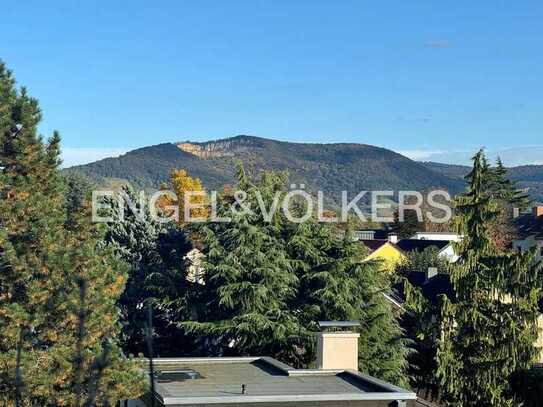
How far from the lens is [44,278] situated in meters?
18.5

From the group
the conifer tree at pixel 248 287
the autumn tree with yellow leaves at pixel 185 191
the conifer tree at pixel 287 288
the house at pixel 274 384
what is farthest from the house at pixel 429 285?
the autumn tree with yellow leaves at pixel 185 191

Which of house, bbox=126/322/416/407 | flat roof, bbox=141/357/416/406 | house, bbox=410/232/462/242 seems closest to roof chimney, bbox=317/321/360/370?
house, bbox=126/322/416/407

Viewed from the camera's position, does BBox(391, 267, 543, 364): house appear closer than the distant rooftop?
Yes

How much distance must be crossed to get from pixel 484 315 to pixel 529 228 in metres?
60.4

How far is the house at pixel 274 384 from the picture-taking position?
1502cm

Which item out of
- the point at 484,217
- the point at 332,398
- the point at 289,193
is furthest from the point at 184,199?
the point at 332,398

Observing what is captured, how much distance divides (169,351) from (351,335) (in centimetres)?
1171

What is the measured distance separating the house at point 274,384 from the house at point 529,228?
2190 inches

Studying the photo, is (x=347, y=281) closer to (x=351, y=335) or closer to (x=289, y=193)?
(x=289, y=193)

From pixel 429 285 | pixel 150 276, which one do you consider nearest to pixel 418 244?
pixel 429 285

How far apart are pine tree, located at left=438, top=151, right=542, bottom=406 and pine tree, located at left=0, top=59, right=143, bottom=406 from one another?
947 cm

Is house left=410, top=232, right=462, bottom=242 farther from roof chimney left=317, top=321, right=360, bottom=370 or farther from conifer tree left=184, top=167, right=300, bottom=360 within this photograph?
roof chimney left=317, top=321, right=360, bottom=370

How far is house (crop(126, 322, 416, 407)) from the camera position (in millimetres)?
15023

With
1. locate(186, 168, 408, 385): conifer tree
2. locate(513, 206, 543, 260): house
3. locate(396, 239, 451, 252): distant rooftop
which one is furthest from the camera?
locate(513, 206, 543, 260): house
